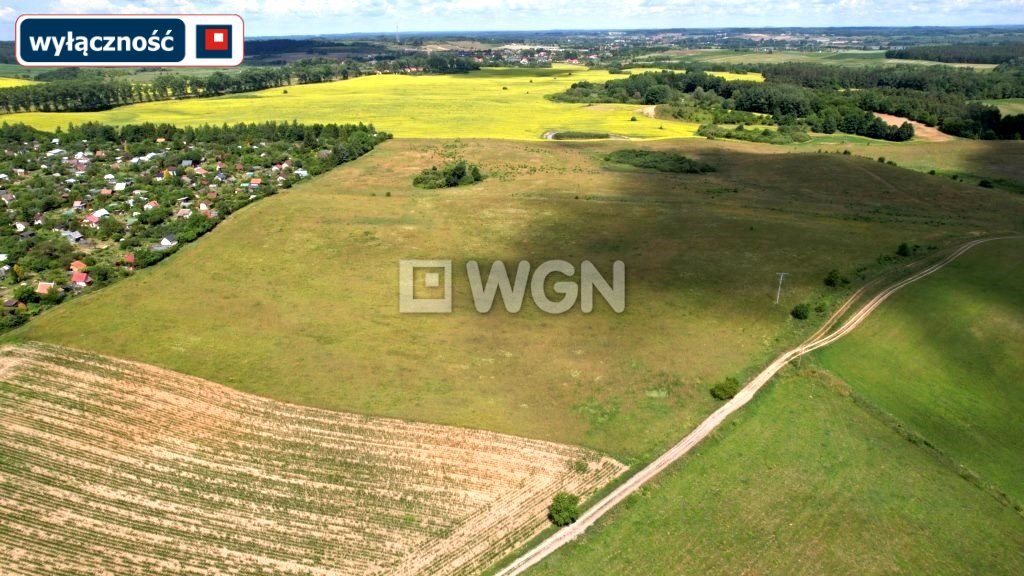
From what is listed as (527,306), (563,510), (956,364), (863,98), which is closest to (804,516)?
(563,510)

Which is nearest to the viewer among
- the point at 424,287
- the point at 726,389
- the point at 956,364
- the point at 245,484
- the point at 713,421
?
the point at 245,484

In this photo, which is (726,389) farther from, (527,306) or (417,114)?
(417,114)

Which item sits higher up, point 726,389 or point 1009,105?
point 1009,105

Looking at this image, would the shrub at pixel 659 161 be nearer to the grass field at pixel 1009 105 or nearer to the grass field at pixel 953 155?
the grass field at pixel 953 155

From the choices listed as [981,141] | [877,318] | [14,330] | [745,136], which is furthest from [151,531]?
[981,141]

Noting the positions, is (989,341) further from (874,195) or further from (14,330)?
(14,330)

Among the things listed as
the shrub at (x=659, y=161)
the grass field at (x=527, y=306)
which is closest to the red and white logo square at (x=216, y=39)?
the grass field at (x=527, y=306)

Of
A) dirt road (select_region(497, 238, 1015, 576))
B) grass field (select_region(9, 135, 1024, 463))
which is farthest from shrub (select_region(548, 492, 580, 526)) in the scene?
grass field (select_region(9, 135, 1024, 463))
